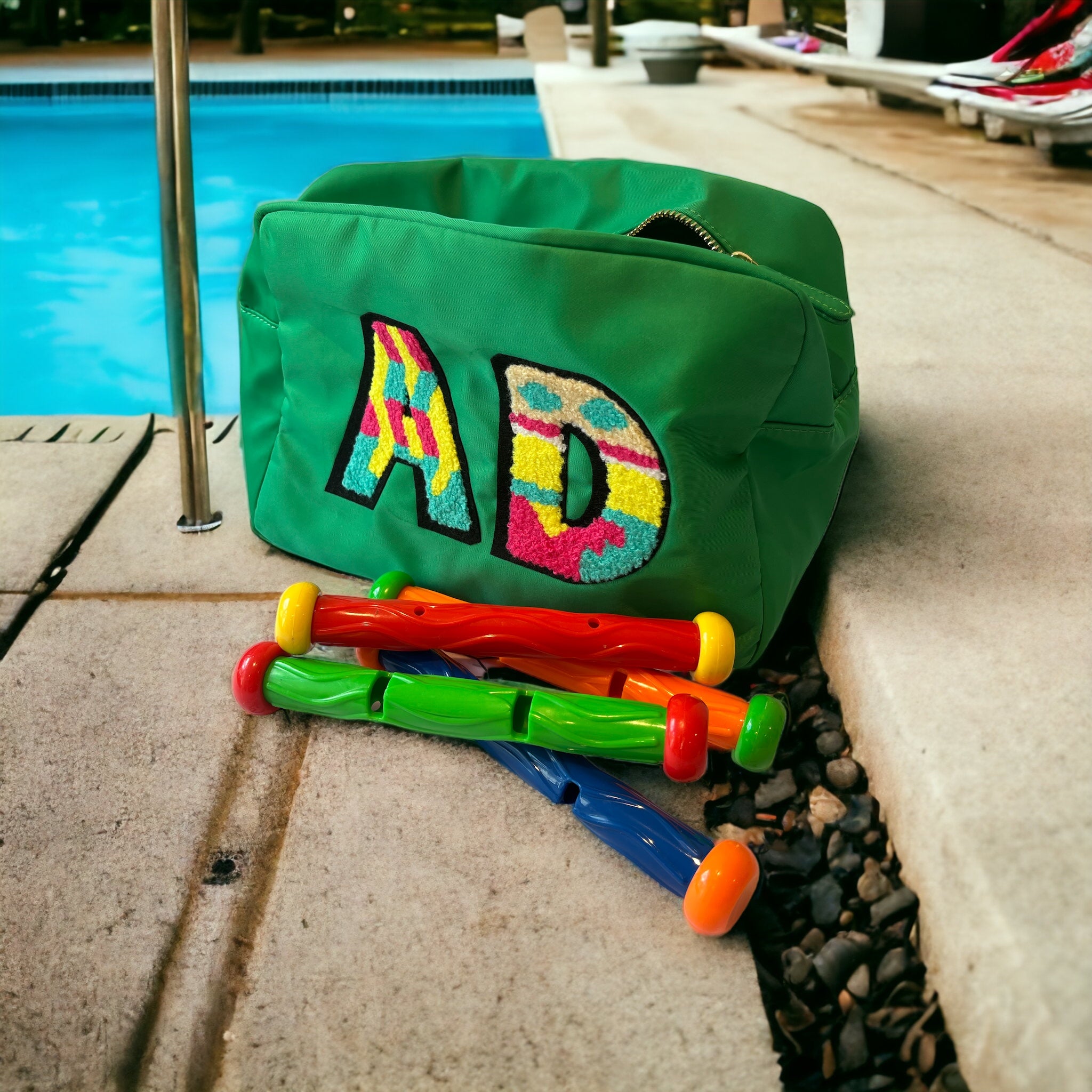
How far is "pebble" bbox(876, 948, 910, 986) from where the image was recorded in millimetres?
716

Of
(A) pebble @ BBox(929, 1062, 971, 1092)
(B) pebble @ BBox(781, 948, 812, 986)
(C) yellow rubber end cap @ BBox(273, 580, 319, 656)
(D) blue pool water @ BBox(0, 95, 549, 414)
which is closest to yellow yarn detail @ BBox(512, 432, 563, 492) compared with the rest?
(C) yellow rubber end cap @ BBox(273, 580, 319, 656)

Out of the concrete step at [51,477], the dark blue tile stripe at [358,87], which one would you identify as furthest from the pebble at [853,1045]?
the dark blue tile stripe at [358,87]

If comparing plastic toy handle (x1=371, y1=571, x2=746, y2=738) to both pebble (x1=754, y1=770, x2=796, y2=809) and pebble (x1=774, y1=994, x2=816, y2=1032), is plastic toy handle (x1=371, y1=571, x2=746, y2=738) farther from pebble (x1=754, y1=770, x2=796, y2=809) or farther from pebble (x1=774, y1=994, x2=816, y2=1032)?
pebble (x1=774, y1=994, x2=816, y2=1032)

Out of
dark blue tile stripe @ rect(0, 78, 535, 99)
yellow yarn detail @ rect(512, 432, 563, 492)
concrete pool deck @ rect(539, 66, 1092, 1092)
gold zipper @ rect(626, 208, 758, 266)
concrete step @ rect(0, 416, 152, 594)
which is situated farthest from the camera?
dark blue tile stripe @ rect(0, 78, 535, 99)

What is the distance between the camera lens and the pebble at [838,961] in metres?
0.73

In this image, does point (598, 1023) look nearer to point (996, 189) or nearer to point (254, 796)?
point (254, 796)

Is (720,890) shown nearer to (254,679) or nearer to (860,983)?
(860,983)

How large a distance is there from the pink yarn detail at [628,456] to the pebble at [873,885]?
1.20 ft

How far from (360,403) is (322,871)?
477 mm

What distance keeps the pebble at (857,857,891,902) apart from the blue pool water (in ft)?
6.26

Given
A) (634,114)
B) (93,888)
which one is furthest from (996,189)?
(93,888)

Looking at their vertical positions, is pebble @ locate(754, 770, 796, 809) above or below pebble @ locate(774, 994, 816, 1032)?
above

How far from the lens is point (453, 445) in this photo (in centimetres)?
101

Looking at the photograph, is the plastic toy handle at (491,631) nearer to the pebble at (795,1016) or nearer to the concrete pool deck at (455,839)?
the concrete pool deck at (455,839)
